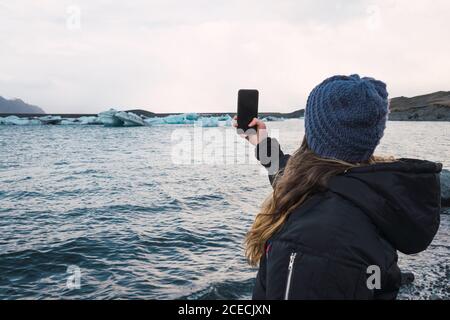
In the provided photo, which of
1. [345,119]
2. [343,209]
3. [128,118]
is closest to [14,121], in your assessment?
[128,118]

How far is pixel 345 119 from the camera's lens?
172cm

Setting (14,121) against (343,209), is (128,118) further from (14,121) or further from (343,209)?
(343,209)

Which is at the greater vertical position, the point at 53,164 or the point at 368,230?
the point at 368,230

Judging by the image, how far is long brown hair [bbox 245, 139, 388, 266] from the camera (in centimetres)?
171

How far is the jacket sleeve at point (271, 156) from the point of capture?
9.28ft

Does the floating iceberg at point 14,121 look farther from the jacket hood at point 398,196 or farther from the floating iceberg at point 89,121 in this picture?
the jacket hood at point 398,196

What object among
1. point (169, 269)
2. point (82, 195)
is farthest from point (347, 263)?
point (82, 195)

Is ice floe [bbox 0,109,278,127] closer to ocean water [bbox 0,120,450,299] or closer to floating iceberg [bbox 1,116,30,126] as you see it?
floating iceberg [bbox 1,116,30,126]

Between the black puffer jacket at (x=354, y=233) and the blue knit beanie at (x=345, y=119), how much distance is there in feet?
0.56

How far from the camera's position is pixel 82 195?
48.7ft

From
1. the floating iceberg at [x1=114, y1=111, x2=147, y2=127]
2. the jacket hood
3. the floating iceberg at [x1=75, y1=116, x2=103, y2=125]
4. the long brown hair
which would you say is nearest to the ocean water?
the long brown hair

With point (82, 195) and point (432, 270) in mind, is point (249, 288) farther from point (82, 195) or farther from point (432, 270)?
point (82, 195)

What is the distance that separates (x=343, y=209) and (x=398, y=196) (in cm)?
28

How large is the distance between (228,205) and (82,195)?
5.69m
